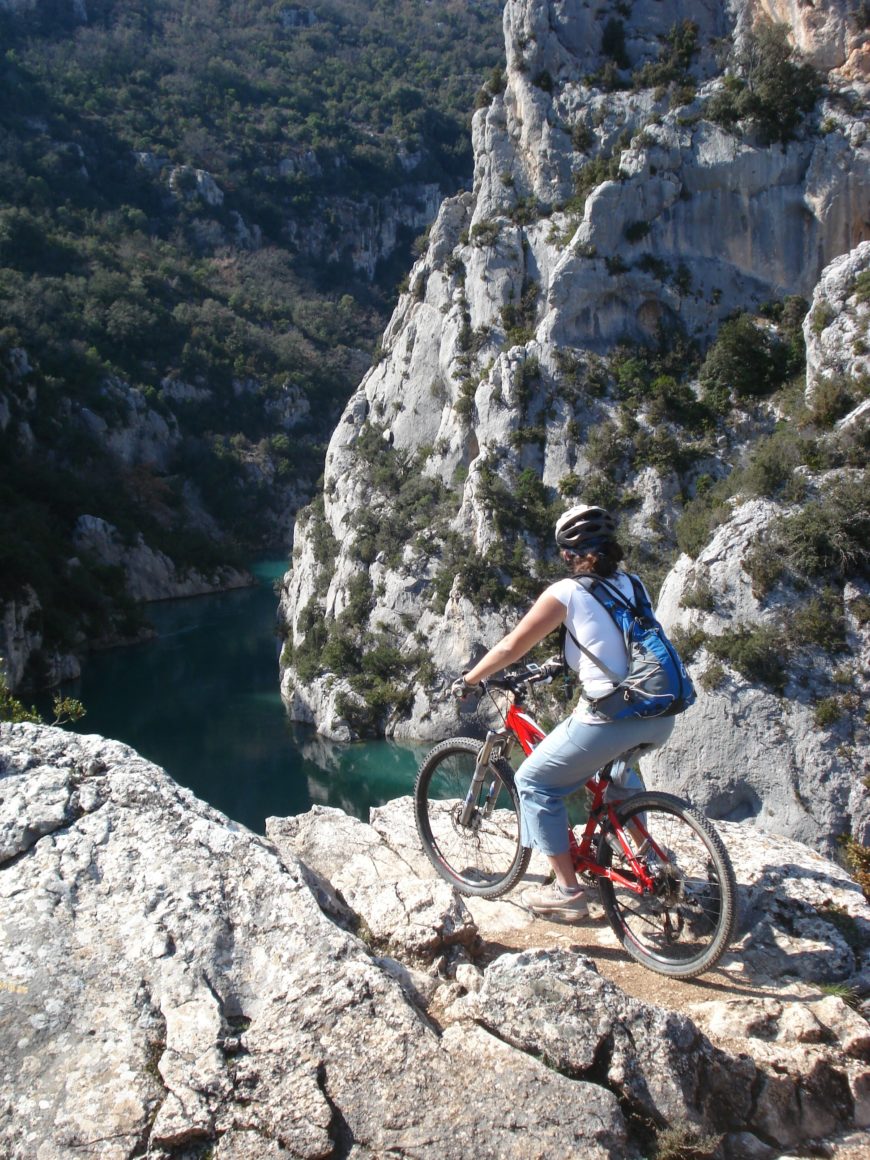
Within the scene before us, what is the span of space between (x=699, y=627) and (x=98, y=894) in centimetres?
1535

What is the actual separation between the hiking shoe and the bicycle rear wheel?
0.50ft

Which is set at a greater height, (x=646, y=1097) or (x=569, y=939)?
(x=646, y=1097)

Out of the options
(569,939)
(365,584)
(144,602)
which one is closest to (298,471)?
(144,602)

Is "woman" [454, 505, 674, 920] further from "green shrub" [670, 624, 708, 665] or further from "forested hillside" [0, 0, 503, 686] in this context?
"forested hillside" [0, 0, 503, 686]

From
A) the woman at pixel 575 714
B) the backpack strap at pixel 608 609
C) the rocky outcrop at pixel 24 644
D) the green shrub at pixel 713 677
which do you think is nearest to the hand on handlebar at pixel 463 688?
the woman at pixel 575 714

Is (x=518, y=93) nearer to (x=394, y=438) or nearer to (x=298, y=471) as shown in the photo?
(x=394, y=438)

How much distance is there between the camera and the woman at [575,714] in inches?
144

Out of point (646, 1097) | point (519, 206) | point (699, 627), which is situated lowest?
point (699, 627)

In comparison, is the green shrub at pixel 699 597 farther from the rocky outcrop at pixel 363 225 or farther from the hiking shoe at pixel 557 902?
the rocky outcrop at pixel 363 225

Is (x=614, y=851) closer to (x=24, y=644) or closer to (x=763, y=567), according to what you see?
(x=763, y=567)

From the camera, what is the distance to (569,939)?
14.1 feet

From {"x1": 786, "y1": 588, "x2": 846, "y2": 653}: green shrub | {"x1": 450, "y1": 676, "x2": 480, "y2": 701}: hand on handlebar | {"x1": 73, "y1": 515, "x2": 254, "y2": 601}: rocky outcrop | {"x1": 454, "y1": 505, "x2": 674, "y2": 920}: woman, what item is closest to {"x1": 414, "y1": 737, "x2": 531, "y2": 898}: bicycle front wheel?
{"x1": 450, "y1": 676, "x2": 480, "y2": 701}: hand on handlebar

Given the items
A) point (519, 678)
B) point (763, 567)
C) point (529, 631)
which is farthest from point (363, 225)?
point (529, 631)

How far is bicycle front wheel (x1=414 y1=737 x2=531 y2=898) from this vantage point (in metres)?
4.76
